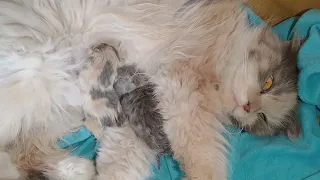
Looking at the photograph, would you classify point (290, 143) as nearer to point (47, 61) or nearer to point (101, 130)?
point (101, 130)

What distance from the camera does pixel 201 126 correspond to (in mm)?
1678

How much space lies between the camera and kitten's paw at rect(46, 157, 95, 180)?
5.44 feet

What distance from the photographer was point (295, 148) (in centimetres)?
181

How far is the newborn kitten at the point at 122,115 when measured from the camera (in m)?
1.65

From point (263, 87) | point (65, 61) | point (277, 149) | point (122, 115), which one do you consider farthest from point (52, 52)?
point (277, 149)

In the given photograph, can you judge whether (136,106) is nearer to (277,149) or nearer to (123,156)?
(123,156)

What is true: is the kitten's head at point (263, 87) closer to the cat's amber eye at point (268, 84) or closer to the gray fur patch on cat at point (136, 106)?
the cat's amber eye at point (268, 84)

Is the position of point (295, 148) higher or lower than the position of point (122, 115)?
lower

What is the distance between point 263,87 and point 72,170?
71 centimetres

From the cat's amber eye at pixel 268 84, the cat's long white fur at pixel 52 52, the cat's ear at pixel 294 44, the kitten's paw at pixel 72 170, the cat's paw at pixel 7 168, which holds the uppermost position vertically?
the cat's long white fur at pixel 52 52

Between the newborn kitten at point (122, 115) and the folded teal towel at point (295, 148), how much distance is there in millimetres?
278

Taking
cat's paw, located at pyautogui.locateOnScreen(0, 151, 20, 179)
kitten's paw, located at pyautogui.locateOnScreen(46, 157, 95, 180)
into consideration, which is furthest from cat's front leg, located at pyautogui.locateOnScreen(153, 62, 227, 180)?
cat's paw, located at pyautogui.locateOnScreen(0, 151, 20, 179)

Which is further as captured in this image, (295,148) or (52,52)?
(295,148)

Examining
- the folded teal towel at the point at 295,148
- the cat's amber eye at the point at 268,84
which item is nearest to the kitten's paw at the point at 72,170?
the folded teal towel at the point at 295,148
